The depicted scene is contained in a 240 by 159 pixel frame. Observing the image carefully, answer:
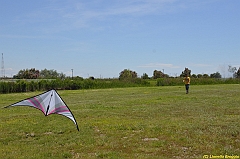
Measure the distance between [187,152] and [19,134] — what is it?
18.0 feet

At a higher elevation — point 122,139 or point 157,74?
point 157,74

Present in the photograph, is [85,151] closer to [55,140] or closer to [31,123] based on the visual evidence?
[55,140]

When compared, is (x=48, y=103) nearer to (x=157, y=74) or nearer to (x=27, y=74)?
(x=27, y=74)

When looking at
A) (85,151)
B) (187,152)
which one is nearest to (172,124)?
(187,152)

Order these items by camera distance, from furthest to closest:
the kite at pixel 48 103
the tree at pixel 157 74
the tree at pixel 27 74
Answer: the tree at pixel 157 74 → the tree at pixel 27 74 → the kite at pixel 48 103

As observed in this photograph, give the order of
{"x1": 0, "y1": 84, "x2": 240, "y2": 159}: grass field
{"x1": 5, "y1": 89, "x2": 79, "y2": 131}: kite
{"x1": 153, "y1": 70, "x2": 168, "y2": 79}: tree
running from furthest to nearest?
{"x1": 153, "y1": 70, "x2": 168, "y2": 79}: tree → {"x1": 5, "y1": 89, "x2": 79, "y2": 131}: kite → {"x1": 0, "y1": 84, "x2": 240, "y2": 159}: grass field

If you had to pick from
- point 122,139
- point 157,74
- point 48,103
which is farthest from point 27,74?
point 122,139

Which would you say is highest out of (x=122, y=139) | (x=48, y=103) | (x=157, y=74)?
(x=157, y=74)

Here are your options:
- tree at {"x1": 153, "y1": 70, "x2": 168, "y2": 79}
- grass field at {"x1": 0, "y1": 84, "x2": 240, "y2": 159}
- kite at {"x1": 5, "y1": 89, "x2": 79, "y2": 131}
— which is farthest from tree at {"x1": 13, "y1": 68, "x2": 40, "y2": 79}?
kite at {"x1": 5, "y1": 89, "x2": 79, "y2": 131}

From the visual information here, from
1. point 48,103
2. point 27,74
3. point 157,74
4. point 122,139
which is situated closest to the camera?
point 122,139

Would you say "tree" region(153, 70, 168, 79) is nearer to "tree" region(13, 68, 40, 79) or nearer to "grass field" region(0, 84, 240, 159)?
"tree" region(13, 68, 40, 79)

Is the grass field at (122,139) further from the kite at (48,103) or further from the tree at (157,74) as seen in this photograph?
the tree at (157,74)

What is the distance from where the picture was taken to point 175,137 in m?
8.14

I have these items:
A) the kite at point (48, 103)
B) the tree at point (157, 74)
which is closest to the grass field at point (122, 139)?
the kite at point (48, 103)
